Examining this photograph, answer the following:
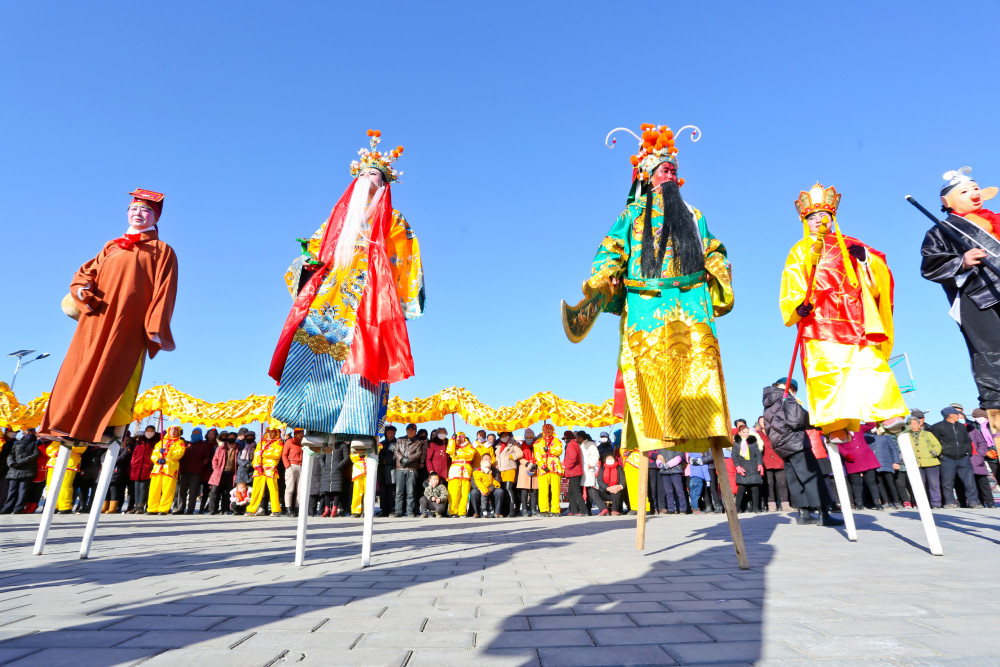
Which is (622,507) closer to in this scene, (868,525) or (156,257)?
(868,525)

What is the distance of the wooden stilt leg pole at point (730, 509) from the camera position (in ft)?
11.2

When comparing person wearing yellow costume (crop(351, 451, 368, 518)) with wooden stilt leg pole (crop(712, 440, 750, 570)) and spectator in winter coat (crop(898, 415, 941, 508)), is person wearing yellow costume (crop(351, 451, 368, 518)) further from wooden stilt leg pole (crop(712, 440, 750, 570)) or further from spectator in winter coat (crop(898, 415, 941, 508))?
spectator in winter coat (crop(898, 415, 941, 508))

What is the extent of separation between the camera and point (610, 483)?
12.9m

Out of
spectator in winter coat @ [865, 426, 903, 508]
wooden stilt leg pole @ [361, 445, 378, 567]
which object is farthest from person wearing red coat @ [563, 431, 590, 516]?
wooden stilt leg pole @ [361, 445, 378, 567]

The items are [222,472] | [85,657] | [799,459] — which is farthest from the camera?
[222,472]

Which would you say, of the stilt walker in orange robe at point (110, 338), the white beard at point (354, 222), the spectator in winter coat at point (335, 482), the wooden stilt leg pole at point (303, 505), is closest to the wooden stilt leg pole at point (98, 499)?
the stilt walker in orange robe at point (110, 338)

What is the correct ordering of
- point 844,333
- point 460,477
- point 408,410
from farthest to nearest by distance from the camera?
point 408,410, point 460,477, point 844,333

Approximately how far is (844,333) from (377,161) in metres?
4.37

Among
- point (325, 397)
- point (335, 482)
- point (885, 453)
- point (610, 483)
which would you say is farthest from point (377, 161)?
point (885, 453)

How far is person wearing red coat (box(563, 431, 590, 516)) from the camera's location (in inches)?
510

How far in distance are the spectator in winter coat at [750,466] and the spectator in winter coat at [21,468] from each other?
621 inches

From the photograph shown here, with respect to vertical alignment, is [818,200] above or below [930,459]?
above

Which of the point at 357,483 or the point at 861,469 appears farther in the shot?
the point at 357,483

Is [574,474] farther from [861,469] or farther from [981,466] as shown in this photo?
[981,466]
